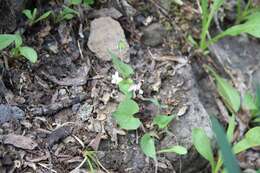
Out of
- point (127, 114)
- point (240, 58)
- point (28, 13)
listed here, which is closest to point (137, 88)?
point (127, 114)

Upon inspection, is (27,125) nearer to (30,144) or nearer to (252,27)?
(30,144)

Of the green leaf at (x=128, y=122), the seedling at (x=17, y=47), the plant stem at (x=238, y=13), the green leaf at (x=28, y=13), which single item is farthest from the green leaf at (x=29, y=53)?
the plant stem at (x=238, y=13)

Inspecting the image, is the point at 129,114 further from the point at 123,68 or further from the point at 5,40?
the point at 5,40

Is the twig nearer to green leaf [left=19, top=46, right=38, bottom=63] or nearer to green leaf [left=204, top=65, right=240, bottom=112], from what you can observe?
green leaf [left=19, top=46, right=38, bottom=63]

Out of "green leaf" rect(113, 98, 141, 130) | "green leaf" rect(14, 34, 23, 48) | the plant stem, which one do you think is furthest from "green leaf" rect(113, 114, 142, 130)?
the plant stem

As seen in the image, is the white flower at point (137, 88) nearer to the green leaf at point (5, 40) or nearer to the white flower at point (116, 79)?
the white flower at point (116, 79)
